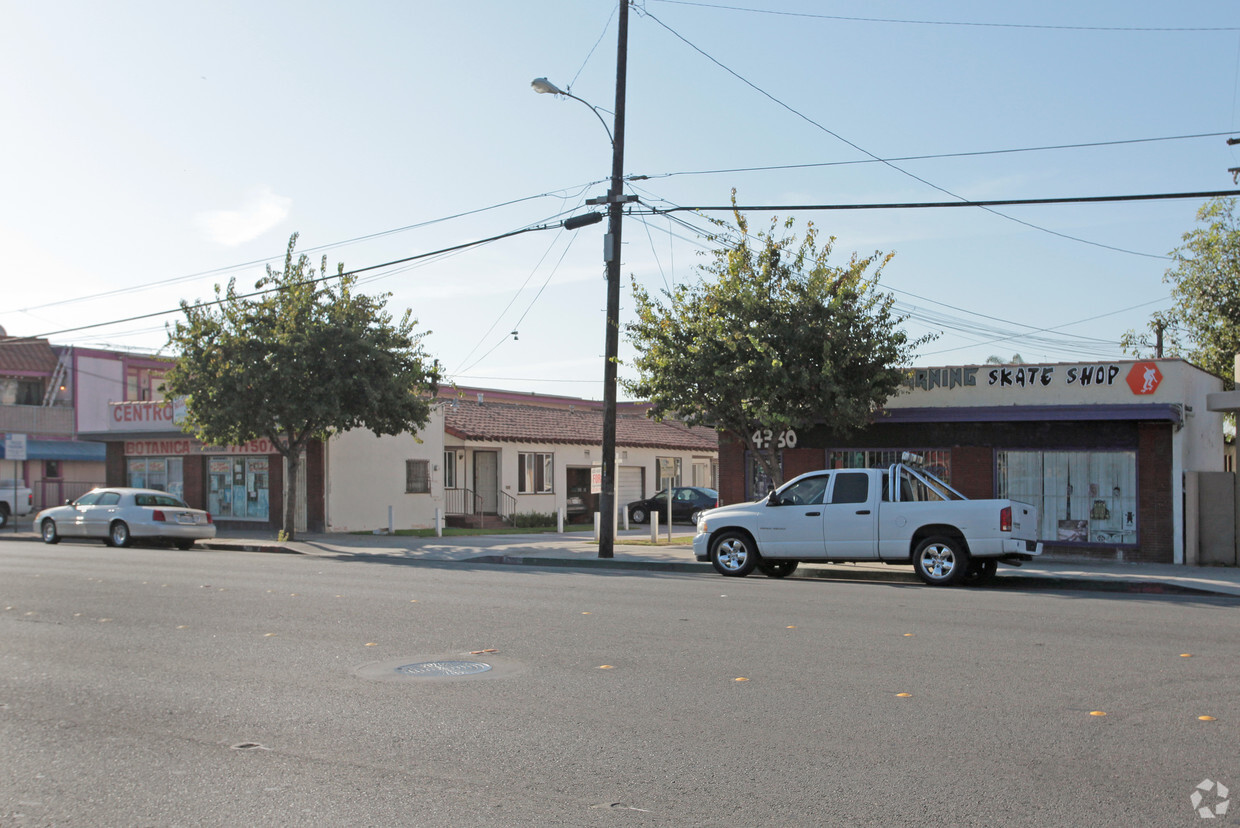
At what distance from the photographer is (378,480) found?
3155 cm

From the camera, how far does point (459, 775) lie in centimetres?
565

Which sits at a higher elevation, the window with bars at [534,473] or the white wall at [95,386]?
the white wall at [95,386]

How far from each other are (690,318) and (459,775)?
15.9m

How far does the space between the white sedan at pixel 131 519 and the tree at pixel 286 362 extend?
192 centimetres

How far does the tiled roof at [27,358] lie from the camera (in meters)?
47.9

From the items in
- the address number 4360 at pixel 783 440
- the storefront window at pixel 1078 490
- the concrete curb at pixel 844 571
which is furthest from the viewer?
the address number 4360 at pixel 783 440

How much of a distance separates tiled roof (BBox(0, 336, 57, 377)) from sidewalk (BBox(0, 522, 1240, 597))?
67.0ft

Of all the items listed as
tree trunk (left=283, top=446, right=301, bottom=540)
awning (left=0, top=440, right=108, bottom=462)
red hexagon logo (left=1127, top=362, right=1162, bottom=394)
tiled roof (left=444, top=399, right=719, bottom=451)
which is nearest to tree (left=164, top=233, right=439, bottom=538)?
tree trunk (left=283, top=446, right=301, bottom=540)

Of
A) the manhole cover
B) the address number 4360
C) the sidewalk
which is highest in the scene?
the address number 4360

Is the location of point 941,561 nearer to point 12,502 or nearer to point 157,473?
point 157,473

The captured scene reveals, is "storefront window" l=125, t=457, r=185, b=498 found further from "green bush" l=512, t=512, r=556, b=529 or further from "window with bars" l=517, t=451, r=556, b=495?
"window with bars" l=517, t=451, r=556, b=495

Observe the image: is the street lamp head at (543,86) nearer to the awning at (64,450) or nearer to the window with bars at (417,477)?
the window with bars at (417,477)

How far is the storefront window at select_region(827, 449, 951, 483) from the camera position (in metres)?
22.1

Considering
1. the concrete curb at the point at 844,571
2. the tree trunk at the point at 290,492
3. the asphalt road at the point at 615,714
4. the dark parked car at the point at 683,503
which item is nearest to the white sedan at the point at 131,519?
the concrete curb at the point at 844,571
